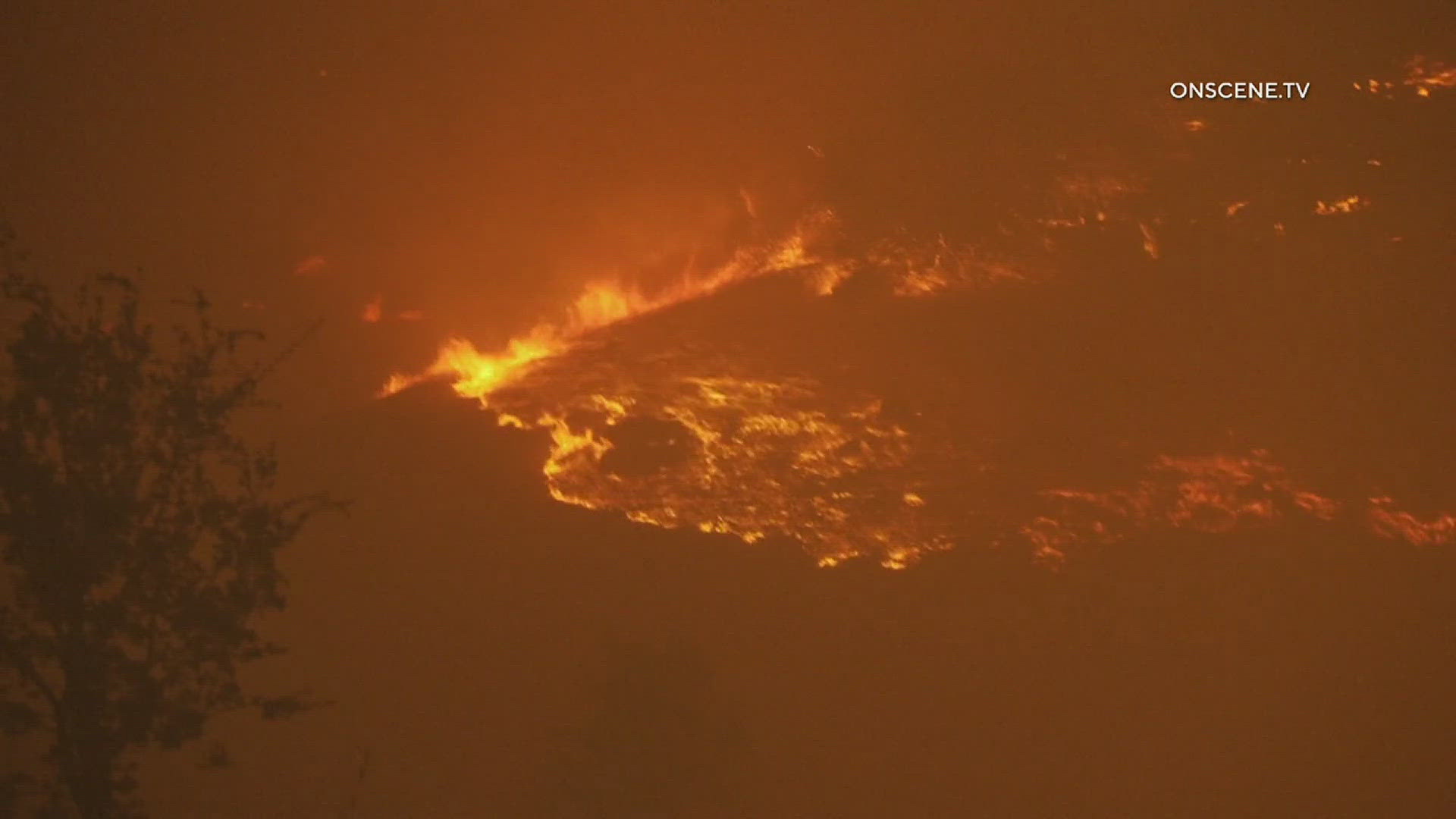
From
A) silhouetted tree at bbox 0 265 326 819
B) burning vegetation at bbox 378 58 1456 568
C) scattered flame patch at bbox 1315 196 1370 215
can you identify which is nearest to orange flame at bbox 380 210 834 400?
burning vegetation at bbox 378 58 1456 568

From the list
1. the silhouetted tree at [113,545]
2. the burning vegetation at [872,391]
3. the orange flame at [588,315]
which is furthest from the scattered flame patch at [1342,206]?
the silhouetted tree at [113,545]

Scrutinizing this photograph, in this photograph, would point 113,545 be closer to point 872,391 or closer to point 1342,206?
point 872,391

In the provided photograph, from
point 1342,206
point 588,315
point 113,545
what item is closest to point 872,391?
point 588,315

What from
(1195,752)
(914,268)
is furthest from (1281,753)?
(914,268)

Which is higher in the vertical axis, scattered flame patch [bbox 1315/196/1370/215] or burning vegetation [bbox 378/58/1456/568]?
scattered flame patch [bbox 1315/196/1370/215]

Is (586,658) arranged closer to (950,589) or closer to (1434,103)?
(950,589)

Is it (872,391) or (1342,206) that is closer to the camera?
(872,391)

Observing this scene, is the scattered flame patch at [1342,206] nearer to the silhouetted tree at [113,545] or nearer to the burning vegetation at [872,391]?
the burning vegetation at [872,391]

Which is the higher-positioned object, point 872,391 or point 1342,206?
point 1342,206

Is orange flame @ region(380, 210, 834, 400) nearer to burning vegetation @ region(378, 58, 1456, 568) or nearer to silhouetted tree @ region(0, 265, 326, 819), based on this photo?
burning vegetation @ region(378, 58, 1456, 568)


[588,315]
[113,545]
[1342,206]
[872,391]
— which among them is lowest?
[113,545]
